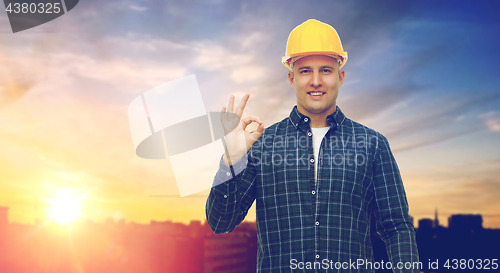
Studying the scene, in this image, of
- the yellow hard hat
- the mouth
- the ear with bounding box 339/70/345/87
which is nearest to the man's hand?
the mouth

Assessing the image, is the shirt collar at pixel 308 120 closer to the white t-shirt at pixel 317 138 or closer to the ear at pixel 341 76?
the white t-shirt at pixel 317 138

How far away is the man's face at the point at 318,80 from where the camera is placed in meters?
5.05

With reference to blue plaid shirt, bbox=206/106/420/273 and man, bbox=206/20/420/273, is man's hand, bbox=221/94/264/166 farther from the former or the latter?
blue plaid shirt, bbox=206/106/420/273

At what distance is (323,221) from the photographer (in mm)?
4625

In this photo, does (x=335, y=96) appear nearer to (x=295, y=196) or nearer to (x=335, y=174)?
(x=335, y=174)

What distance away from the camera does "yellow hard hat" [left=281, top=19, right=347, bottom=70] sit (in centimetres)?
511

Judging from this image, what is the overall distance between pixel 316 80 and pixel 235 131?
141 cm

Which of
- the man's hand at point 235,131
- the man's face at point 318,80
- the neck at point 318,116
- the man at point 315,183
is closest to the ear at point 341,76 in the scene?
the man at point 315,183

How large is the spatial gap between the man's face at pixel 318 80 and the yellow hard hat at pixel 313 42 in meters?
0.10

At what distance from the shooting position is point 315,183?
479 centimetres

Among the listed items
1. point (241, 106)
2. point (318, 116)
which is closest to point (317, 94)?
point (318, 116)

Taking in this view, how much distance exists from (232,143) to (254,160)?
74cm

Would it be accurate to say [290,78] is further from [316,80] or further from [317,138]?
[317,138]

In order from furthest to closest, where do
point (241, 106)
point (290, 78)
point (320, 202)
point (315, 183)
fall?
point (290, 78) < point (315, 183) < point (320, 202) < point (241, 106)
